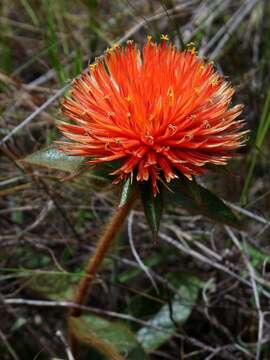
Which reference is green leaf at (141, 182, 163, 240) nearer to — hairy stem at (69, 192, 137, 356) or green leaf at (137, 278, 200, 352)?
hairy stem at (69, 192, 137, 356)

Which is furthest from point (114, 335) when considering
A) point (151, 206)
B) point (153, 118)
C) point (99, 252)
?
point (153, 118)

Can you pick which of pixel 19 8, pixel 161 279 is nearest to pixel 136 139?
pixel 161 279

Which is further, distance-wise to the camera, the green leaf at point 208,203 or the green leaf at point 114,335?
the green leaf at point 114,335

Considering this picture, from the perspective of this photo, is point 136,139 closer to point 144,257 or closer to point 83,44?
point 144,257

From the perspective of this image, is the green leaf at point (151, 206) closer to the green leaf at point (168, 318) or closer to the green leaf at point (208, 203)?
the green leaf at point (208, 203)

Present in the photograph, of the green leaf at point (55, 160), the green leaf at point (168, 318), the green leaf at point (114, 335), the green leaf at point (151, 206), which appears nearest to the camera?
the green leaf at point (151, 206)

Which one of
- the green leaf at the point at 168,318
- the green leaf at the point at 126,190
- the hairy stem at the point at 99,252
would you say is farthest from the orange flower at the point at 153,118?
the green leaf at the point at 168,318

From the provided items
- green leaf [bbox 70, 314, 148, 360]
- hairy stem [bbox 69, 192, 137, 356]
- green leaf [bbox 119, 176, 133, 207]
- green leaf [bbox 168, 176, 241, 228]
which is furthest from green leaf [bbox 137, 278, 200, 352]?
green leaf [bbox 119, 176, 133, 207]
